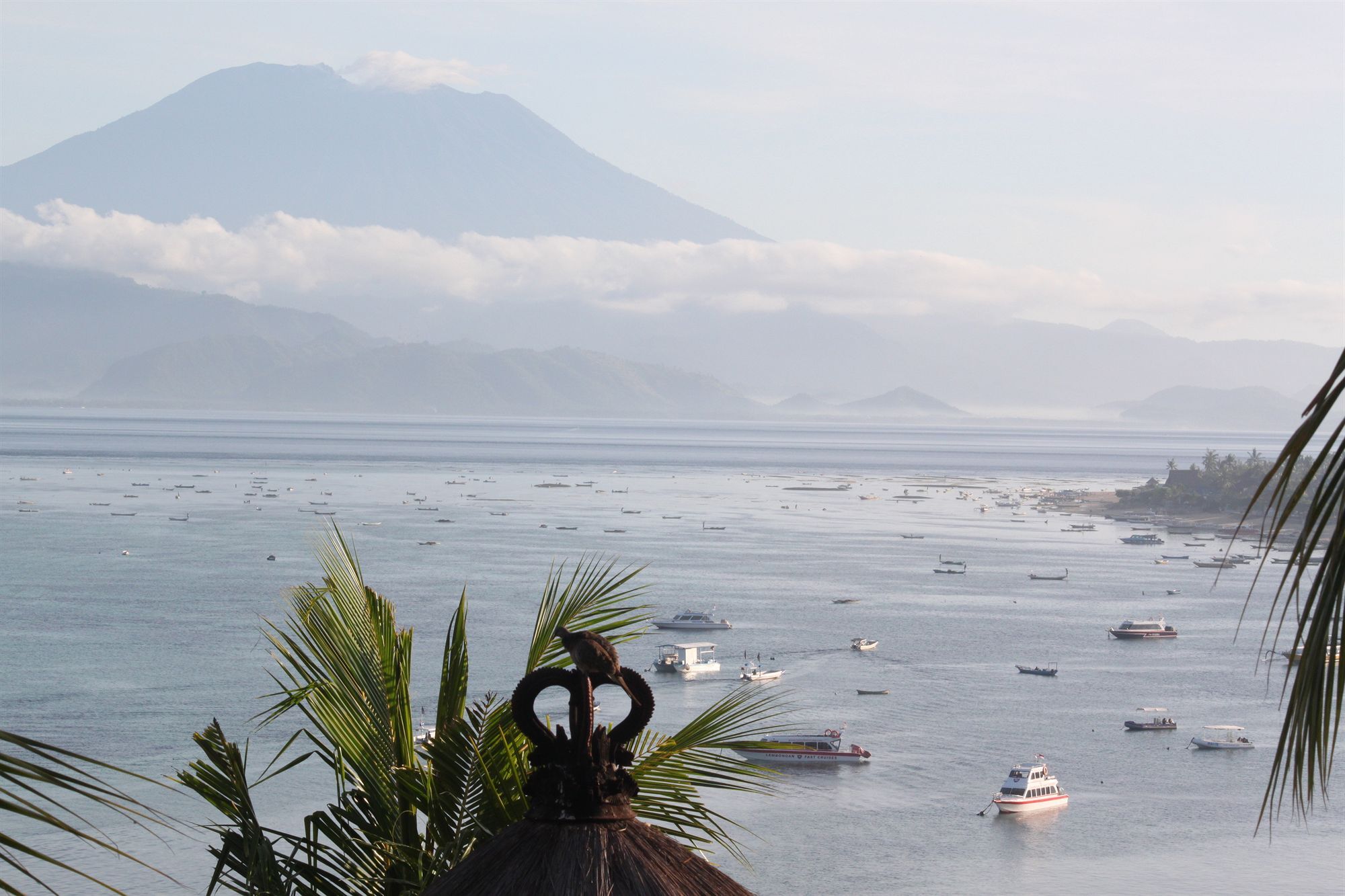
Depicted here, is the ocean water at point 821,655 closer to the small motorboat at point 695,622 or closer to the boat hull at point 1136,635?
the small motorboat at point 695,622

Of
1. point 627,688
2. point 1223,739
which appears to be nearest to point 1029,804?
point 1223,739

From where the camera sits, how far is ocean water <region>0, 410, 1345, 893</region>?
88.8 feet

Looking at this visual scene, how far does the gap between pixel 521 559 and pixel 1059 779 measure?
33077 mm

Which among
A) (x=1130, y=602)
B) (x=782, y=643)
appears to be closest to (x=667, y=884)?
(x=782, y=643)

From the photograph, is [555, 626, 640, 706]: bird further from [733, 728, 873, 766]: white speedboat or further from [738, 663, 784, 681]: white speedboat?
[738, 663, 784, 681]: white speedboat

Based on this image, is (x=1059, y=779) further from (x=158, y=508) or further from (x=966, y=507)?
(x=966, y=507)

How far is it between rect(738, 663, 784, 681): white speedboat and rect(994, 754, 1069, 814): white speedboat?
33.0 ft

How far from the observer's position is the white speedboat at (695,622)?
154 feet

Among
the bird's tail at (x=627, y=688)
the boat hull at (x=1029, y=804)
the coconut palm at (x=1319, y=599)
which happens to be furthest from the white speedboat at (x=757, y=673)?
the coconut palm at (x=1319, y=599)

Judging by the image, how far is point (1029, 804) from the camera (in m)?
29.0

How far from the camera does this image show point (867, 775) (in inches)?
1223

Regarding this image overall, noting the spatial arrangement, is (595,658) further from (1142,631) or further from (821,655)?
(1142,631)

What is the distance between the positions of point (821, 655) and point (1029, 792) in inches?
580

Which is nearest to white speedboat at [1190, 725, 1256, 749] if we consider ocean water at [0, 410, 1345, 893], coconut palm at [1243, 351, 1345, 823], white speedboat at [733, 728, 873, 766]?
ocean water at [0, 410, 1345, 893]
